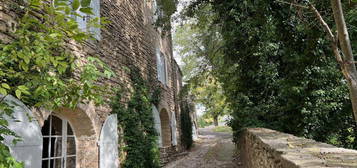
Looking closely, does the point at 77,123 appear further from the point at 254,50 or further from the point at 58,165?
the point at 254,50

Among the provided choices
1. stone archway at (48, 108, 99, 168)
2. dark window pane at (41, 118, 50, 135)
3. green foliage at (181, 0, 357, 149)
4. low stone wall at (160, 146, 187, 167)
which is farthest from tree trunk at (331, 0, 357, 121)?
low stone wall at (160, 146, 187, 167)

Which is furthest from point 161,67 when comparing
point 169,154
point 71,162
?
point 71,162

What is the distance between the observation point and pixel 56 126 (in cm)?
443

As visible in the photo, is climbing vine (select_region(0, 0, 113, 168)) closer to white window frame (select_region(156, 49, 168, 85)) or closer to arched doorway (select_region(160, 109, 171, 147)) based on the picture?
white window frame (select_region(156, 49, 168, 85))

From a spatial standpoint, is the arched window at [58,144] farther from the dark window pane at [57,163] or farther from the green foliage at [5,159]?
the green foliage at [5,159]

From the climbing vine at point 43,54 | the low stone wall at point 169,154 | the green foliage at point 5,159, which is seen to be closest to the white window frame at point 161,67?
the low stone wall at point 169,154

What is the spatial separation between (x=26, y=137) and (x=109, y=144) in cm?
199

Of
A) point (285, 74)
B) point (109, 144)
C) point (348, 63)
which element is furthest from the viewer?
point (285, 74)

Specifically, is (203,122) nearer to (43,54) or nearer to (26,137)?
(26,137)

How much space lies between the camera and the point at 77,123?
179 inches

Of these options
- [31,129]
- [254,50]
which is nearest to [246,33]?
[254,50]

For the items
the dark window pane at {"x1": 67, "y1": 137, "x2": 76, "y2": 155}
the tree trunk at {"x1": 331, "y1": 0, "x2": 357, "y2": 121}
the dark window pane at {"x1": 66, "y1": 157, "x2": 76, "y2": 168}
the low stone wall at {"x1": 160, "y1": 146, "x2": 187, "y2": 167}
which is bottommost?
the low stone wall at {"x1": 160, "y1": 146, "x2": 187, "y2": 167}

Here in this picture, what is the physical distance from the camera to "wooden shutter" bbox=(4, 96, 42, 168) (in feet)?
9.80

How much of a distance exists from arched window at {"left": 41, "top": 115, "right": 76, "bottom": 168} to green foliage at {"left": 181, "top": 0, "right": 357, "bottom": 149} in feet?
13.9
